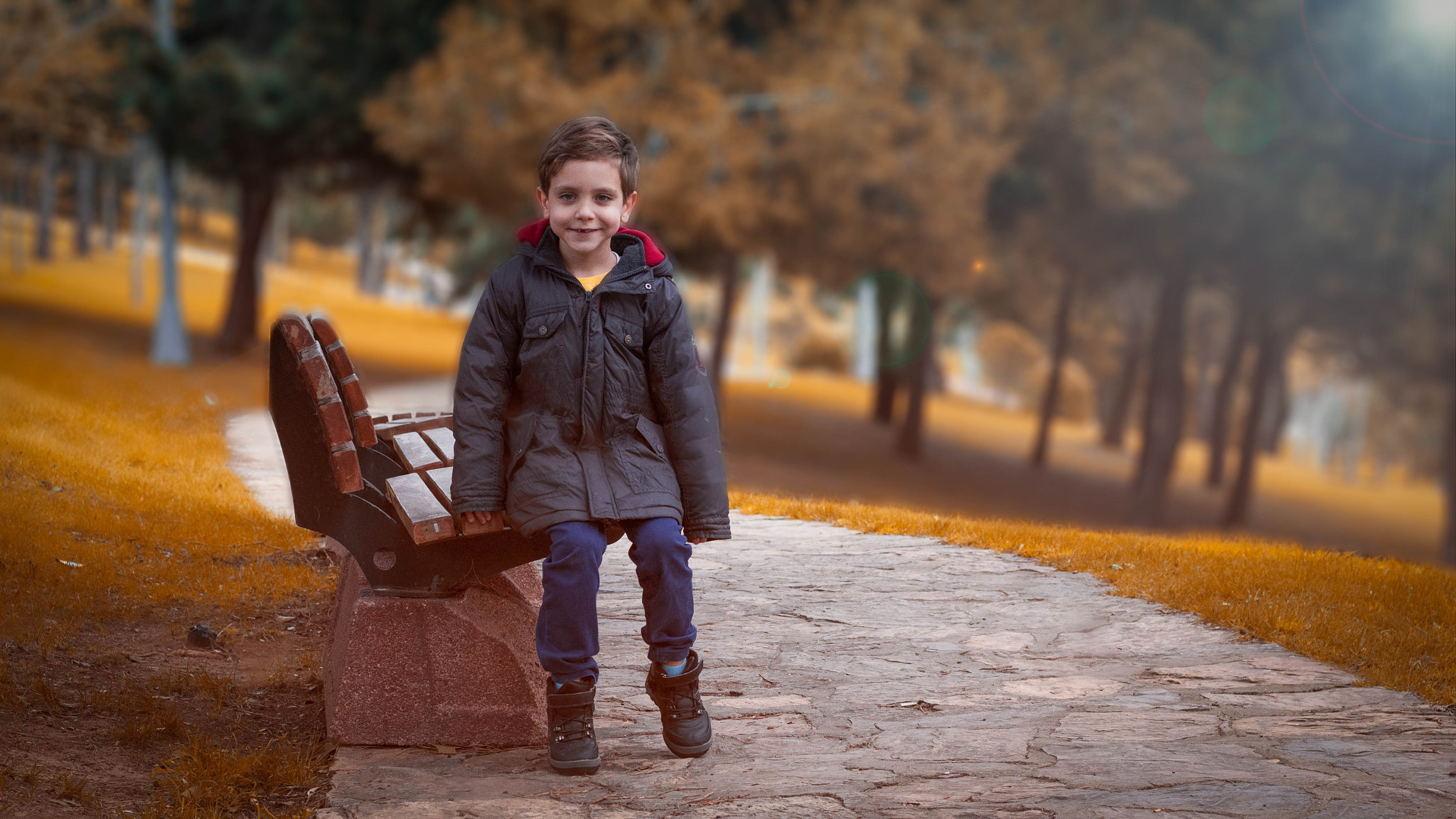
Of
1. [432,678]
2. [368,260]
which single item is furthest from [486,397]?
[368,260]

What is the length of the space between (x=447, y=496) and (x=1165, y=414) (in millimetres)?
18608

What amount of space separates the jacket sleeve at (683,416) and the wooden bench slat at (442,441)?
883mm

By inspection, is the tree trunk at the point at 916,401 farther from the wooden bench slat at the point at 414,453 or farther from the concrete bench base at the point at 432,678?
the concrete bench base at the point at 432,678

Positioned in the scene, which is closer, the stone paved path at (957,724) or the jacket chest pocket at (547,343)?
the stone paved path at (957,724)

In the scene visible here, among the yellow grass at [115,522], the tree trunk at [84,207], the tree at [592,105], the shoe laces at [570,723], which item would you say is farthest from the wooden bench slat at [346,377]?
the tree trunk at [84,207]

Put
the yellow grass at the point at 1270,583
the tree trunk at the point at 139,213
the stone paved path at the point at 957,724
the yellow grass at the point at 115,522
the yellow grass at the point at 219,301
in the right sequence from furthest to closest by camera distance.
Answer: the yellow grass at the point at 219,301
the tree trunk at the point at 139,213
the yellow grass at the point at 1270,583
the yellow grass at the point at 115,522
the stone paved path at the point at 957,724

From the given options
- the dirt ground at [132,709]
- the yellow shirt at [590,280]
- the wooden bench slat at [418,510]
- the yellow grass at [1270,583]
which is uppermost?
the yellow shirt at [590,280]

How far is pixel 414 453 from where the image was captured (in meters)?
4.11

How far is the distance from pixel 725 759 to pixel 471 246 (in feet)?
153

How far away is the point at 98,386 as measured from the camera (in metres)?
7.54

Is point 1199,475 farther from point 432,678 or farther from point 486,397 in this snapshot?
point 486,397

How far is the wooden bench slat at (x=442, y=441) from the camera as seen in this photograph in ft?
13.6

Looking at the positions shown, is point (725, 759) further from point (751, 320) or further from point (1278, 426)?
point (751, 320)

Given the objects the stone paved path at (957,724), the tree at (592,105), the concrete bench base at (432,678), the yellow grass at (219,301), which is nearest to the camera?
the stone paved path at (957,724)
